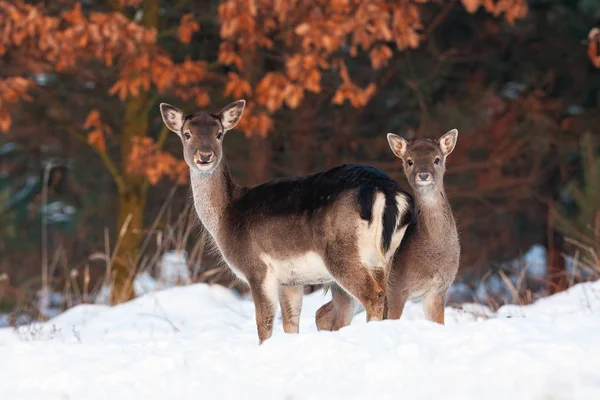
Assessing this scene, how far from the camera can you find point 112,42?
1145 centimetres

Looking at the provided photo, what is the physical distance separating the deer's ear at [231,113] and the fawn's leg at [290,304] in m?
1.30

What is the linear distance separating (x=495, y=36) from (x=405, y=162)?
33.6ft

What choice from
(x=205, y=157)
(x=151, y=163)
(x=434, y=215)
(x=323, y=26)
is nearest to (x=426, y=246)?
(x=434, y=215)

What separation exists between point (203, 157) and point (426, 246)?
1.65 m

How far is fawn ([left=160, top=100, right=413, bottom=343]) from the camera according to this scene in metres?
6.45

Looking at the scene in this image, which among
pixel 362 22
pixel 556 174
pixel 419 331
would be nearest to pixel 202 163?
pixel 419 331

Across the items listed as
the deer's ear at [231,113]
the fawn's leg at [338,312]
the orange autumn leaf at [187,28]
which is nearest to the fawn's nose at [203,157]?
the deer's ear at [231,113]

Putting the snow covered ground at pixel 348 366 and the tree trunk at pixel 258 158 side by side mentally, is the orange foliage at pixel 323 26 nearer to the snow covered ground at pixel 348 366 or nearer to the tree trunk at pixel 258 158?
the tree trunk at pixel 258 158

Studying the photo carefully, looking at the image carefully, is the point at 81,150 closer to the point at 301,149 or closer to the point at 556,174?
the point at 301,149

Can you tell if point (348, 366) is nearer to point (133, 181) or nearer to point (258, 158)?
point (133, 181)

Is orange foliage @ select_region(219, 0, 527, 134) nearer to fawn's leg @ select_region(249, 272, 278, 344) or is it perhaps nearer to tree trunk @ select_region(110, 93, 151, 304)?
tree trunk @ select_region(110, 93, 151, 304)

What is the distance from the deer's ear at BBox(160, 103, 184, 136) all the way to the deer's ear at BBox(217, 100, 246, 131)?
283mm

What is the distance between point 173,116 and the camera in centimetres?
769

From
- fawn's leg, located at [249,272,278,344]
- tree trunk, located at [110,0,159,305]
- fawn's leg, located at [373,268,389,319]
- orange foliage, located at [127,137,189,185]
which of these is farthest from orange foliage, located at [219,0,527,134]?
fawn's leg, located at [373,268,389,319]
